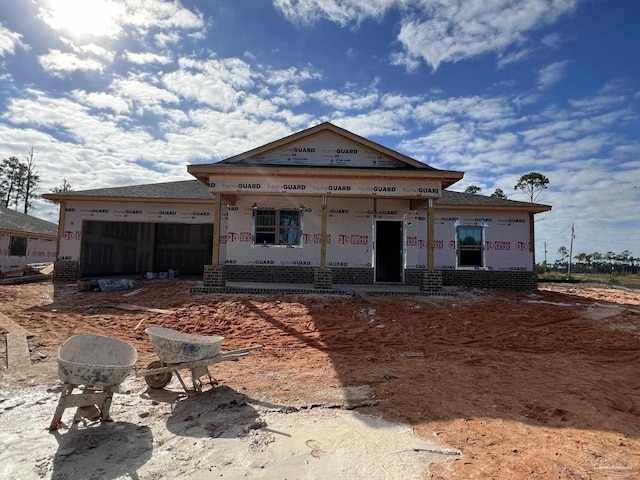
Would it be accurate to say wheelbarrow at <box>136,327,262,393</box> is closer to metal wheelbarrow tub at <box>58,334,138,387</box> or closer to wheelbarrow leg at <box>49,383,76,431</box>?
metal wheelbarrow tub at <box>58,334,138,387</box>

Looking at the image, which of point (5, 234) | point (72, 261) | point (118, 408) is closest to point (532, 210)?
Result: point (118, 408)

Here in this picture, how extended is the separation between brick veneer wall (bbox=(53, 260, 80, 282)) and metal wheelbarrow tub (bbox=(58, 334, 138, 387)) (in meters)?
14.2

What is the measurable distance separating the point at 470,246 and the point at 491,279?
5.36ft

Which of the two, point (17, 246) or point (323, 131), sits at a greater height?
point (323, 131)

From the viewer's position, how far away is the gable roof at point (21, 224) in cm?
2058

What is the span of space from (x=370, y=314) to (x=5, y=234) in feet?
68.0

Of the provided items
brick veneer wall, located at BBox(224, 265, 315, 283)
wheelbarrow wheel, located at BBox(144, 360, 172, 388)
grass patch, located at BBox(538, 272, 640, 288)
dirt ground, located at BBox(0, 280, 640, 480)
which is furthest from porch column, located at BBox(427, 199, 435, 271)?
grass patch, located at BBox(538, 272, 640, 288)

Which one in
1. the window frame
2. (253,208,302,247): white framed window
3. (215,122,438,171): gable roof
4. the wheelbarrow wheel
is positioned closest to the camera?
the wheelbarrow wheel

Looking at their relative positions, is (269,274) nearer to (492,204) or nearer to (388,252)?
(388,252)

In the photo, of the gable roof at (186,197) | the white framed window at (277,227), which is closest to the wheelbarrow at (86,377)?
the white framed window at (277,227)

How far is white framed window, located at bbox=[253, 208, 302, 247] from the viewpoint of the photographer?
15430mm

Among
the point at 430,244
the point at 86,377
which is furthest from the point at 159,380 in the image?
the point at 430,244

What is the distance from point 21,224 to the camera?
22.3 metres

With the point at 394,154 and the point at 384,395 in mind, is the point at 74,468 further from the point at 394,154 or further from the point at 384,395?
the point at 394,154
